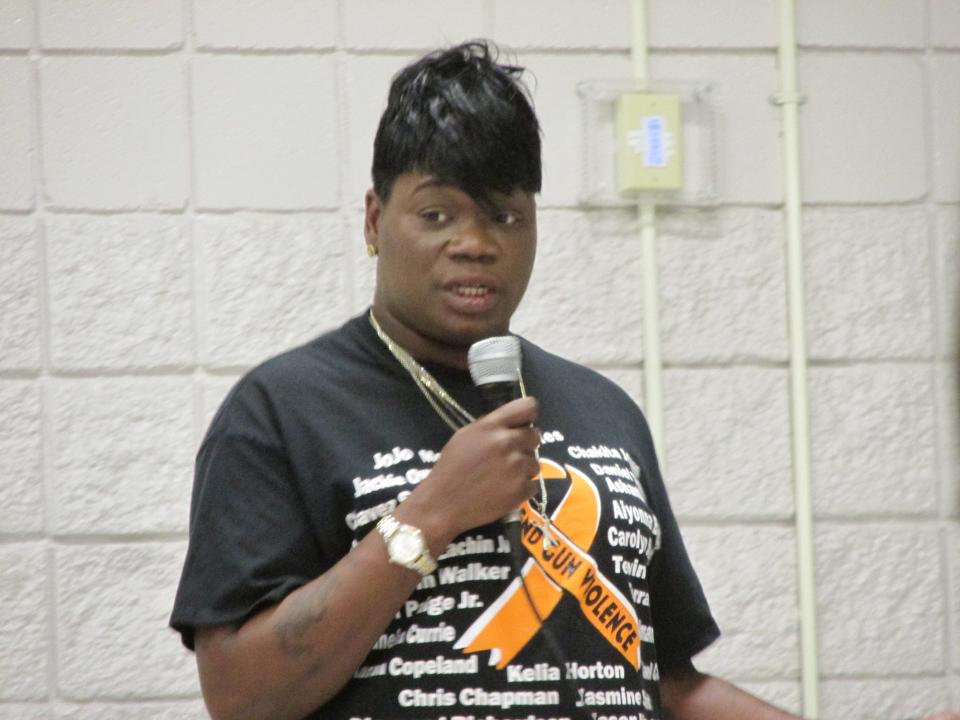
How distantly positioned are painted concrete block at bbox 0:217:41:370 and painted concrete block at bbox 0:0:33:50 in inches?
12.5

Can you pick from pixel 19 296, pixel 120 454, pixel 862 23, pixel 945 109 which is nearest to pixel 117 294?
pixel 19 296

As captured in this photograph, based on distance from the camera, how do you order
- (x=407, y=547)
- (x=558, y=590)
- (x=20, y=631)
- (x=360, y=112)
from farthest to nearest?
(x=360, y=112) < (x=20, y=631) < (x=558, y=590) < (x=407, y=547)

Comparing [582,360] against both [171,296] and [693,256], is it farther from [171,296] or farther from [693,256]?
[171,296]

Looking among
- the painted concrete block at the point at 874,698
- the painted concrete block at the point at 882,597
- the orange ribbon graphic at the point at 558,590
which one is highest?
the orange ribbon graphic at the point at 558,590

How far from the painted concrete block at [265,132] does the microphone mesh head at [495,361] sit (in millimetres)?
1133

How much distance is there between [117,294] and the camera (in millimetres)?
2266

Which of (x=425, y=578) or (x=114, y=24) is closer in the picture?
(x=425, y=578)

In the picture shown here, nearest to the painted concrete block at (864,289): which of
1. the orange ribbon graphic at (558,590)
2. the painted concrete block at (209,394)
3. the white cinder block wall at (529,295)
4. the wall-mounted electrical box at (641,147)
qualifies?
the white cinder block wall at (529,295)

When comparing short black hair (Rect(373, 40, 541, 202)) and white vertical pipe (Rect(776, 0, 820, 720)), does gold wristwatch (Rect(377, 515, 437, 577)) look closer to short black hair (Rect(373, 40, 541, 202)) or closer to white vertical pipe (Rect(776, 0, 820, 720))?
short black hair (Rect(373, 40, 541, 202))

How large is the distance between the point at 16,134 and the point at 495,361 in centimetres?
140

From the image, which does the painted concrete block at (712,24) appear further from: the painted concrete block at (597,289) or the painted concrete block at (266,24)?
the painted concrete block at (266,24)

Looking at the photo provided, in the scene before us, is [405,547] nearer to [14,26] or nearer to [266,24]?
[266,24]

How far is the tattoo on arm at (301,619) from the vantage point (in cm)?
115

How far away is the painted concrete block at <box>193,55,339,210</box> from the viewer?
2.29 m
